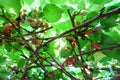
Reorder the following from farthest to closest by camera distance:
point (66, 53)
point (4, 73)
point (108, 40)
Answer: point (4, 73) < point (66, 53) < point (108, 40)

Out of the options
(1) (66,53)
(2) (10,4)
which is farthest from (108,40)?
(2) (10,4)

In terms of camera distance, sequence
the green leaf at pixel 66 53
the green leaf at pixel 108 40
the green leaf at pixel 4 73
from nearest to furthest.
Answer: the green leaf at pixel 108 40, the green leaf at pixel 66 53, the green leaf at pixel 4 73

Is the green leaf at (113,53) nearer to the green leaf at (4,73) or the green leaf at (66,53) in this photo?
the green leaf at (66,53)

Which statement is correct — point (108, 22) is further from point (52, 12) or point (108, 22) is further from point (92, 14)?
point (52, 12)

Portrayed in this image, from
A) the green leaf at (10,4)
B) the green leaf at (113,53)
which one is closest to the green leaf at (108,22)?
the green leaf at (113,53)

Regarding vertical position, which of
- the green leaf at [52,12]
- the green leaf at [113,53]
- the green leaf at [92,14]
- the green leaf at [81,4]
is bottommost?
the green leaf at [113,53]

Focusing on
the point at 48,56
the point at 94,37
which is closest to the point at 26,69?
the point at 48,56

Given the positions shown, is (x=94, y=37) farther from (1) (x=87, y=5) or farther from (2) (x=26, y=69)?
(2) (x=26, y=69)

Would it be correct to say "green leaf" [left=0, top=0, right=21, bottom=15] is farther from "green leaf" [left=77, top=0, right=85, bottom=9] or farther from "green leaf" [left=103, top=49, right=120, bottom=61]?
"green leaf" [left=103, top=49, right=120, bottom=61]
